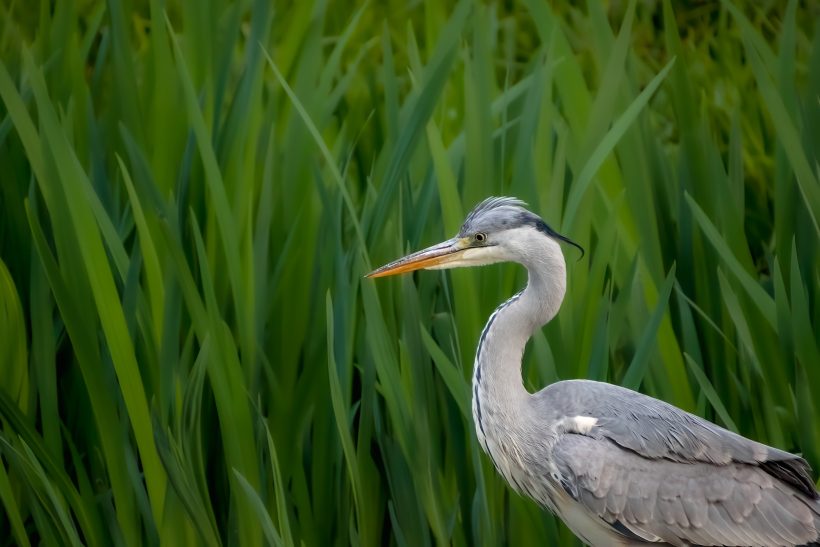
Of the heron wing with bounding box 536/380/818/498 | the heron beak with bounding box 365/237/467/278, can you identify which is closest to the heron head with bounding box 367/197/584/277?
the heron beak with bounding box 365/237/467/278

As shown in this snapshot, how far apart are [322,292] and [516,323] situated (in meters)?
0.38

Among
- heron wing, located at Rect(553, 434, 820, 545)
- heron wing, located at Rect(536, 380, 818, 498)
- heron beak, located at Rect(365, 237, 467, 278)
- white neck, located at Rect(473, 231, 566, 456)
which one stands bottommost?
heron wing, located at Rect(553, 434, 820, 545)

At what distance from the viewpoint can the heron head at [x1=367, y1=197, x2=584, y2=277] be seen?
1963 mm

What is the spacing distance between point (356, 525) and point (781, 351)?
861 millimetres

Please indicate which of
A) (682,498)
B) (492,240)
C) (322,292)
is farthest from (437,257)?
(682,498)

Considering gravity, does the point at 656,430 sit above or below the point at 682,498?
above

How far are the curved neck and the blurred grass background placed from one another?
6cm

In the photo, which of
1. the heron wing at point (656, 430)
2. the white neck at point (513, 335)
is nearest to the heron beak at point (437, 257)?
the white neck at point (513, 335)

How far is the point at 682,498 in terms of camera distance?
197 cm

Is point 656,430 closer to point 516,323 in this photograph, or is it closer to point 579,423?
point 579,423

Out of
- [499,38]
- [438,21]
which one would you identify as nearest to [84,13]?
[499,38]

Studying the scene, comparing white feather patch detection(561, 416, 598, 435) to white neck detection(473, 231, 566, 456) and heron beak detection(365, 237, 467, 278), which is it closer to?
white neck detection(473, 231, 566, 456)

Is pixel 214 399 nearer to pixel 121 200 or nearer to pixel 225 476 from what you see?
pixel 225 476

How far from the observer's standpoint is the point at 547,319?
1.98m
